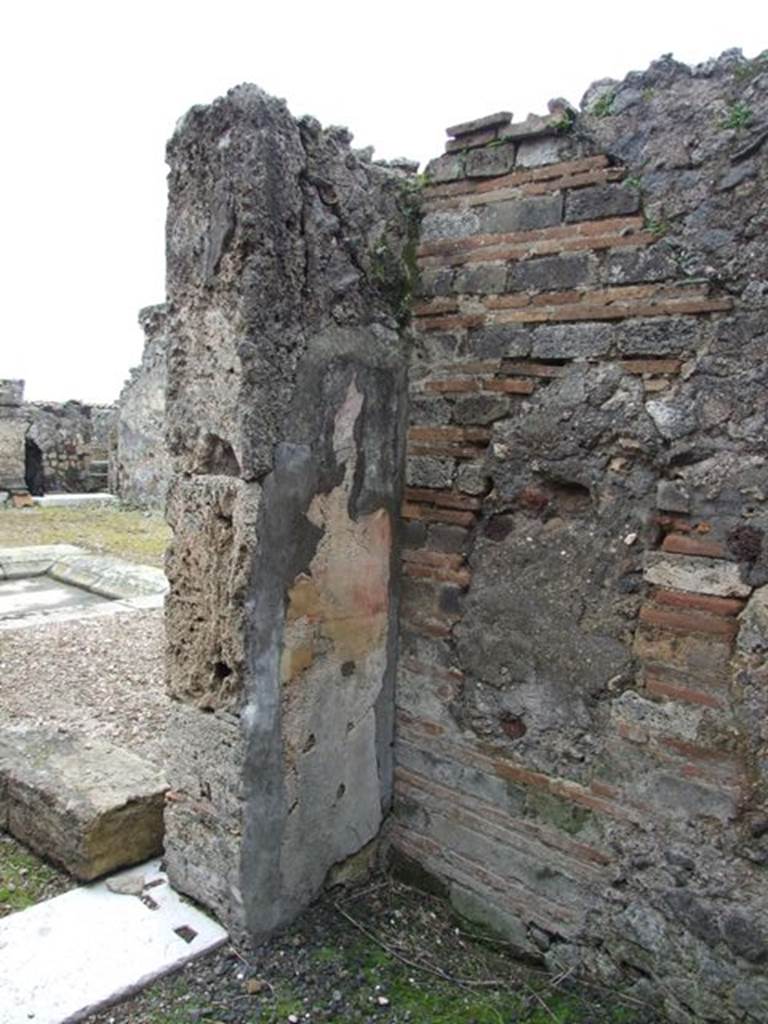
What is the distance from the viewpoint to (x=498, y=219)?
247cm

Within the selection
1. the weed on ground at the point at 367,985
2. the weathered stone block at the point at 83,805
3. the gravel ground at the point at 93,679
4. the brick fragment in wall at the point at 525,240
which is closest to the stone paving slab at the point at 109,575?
the gravel ground at the point at 93,679

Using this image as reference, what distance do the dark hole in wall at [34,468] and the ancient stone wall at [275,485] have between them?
14.4m

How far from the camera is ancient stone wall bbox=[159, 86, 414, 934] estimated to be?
2.28 metres

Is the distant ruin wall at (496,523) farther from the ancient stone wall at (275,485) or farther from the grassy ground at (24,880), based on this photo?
the grassy ground at (24,880)

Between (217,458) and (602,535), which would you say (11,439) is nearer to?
(217,458)

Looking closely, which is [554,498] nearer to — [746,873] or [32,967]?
[746,873]

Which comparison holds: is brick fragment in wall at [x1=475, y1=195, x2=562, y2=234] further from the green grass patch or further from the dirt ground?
the green grass patch

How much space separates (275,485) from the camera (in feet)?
7.64

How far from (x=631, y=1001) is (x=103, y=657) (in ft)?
12.9

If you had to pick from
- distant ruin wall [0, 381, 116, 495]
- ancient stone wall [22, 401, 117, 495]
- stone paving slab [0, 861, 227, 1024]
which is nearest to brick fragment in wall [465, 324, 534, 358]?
stone paving slab [0, 861, 227, 1024]

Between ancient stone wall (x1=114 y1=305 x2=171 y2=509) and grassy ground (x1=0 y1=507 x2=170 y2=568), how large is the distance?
58cm

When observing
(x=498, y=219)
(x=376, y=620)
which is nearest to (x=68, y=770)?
(x=376, y=620)

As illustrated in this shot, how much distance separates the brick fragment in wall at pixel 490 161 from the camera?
2445 mm

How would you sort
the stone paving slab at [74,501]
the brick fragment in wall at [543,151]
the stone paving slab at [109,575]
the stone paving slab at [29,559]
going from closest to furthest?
the brick fragment in wall at [543,151] < the stone paving slab at [109,575] < the stone paving slab at [29,559] < the stone paving slab at [74,501]
